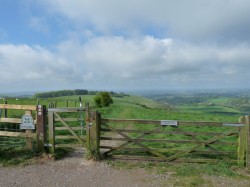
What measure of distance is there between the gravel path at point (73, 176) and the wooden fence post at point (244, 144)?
3328 mm

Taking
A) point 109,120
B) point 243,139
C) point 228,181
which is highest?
point 109,120

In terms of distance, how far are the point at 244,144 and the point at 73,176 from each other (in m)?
6.06

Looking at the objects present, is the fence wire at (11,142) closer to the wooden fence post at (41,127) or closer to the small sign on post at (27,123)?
the small sign on post at (27,123)

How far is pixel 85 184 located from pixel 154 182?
2.11 metres

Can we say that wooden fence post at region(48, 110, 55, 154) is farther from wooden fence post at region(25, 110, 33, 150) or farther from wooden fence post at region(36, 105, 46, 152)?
wooden fence post at region(25, 110, 33, 150)

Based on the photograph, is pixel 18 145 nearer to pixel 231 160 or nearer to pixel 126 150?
pixel 126 150

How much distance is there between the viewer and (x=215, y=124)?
30.2 feet

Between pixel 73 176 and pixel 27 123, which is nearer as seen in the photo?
pixel 73 176

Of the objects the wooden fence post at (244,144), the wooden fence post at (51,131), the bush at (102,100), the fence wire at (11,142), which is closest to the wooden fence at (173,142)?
the wooden fence post at (244,144)

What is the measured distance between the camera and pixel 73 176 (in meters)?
8.28

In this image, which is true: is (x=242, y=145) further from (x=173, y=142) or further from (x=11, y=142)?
(x=11, y=142)

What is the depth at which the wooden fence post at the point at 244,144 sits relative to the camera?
352 inches

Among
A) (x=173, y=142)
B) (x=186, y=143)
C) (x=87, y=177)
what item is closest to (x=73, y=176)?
(x=87, y=177)

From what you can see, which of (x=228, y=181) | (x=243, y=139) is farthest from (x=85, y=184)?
(x=243, y=139)
